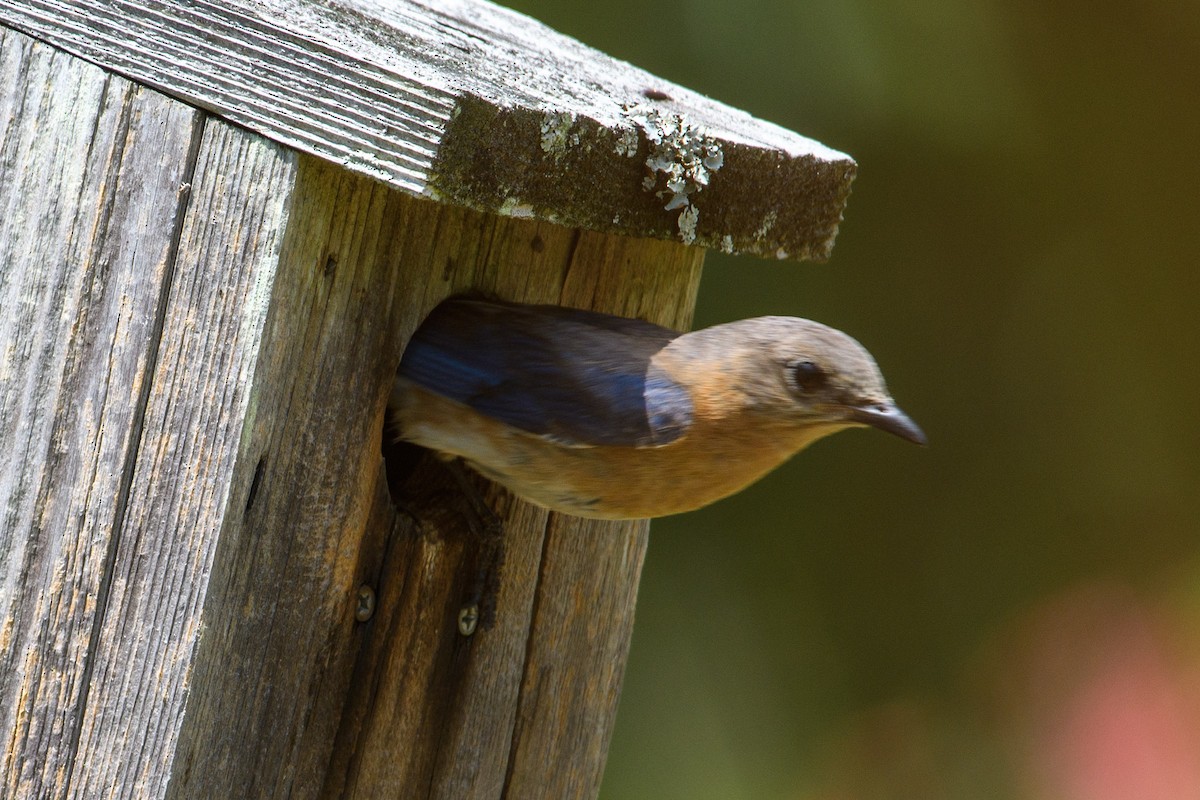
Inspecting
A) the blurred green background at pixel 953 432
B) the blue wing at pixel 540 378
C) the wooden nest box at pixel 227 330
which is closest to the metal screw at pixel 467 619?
the wooden nest box at pixel 227 330

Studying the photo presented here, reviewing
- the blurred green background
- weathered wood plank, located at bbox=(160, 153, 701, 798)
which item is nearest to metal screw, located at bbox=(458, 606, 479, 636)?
weathered wood plank, located at bbox=(160, 153, 701, 798)

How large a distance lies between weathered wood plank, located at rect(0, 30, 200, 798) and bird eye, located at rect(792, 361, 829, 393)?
2.84 feet

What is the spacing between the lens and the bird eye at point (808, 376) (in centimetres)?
193

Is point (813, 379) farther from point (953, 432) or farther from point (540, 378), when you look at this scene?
point (953, 432)

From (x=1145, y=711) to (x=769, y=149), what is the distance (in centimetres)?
259

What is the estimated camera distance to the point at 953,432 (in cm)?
435

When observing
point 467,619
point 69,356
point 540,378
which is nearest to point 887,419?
point 540,378

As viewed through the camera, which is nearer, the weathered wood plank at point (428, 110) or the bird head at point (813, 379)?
the weathered wood plank at point (428, 110)

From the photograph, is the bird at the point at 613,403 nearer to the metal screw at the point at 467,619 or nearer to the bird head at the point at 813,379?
the bird head at the point at 813,379

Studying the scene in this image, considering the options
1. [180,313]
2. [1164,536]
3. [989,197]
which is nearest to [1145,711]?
[1164,536]

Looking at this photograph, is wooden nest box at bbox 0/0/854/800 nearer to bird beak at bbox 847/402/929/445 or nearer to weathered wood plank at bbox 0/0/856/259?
weathered wood plank at bbox 0/0/856/259

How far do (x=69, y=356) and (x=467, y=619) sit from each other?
0.72m

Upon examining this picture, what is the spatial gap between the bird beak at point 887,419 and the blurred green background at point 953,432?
2366 mm

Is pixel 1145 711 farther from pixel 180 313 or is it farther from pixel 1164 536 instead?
pixel 180 313
